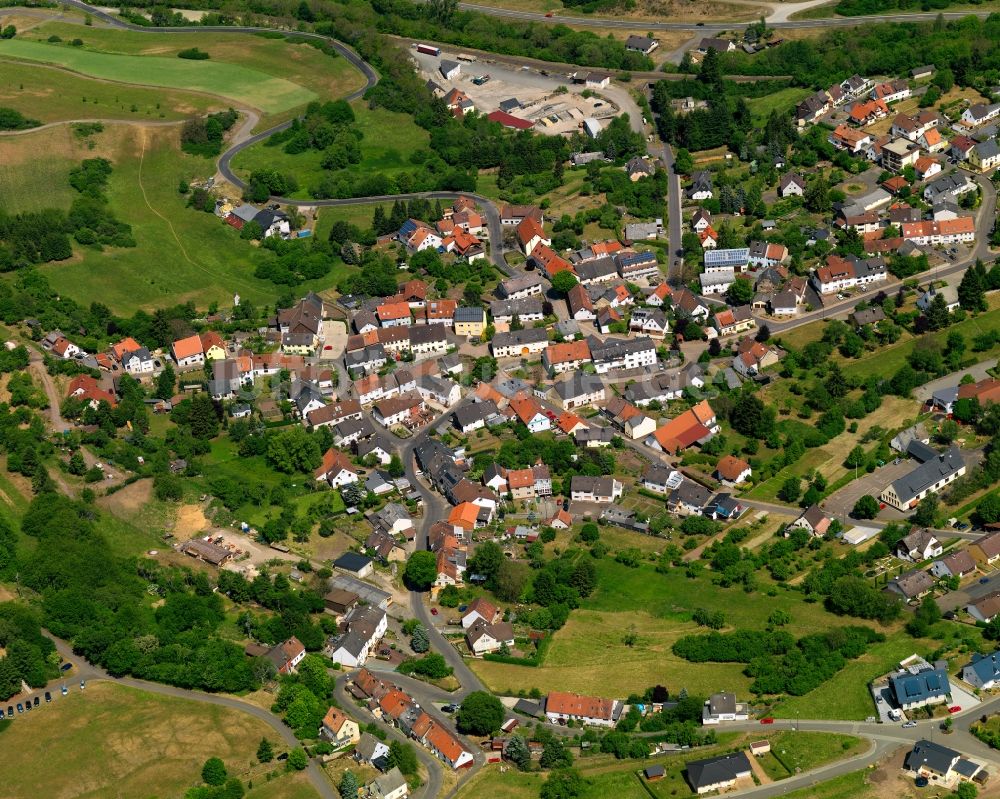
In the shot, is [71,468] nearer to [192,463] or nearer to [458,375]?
Result: [192,463]

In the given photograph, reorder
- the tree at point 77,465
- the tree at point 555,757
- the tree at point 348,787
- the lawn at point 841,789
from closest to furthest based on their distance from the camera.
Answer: the lawn at point 841,789
the tree at point 348,787
the tree at point 555,757
the tree at point 77,465

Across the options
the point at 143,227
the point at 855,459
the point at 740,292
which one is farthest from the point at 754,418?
the point at 143,227

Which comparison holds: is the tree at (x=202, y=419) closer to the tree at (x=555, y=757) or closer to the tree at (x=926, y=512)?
the tree at (x=555, y=757)

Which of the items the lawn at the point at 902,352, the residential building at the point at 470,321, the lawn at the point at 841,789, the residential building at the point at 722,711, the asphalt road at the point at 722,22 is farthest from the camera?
the asphalt road at the point at 722,22

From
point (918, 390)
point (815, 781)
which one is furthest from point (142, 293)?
point (815, 781)

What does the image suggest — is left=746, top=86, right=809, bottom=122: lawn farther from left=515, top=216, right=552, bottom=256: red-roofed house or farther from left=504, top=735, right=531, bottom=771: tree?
left=504, top=735, right=531, bottom=771: tree

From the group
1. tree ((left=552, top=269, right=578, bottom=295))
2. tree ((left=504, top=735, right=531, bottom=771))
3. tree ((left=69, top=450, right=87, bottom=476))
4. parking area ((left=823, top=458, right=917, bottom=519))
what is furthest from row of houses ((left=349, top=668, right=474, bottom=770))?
tree ((left=552, top=269, right=578, bottom=295))

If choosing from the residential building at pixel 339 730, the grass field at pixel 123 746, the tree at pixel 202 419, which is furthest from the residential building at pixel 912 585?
the tree at pixel 202 419
